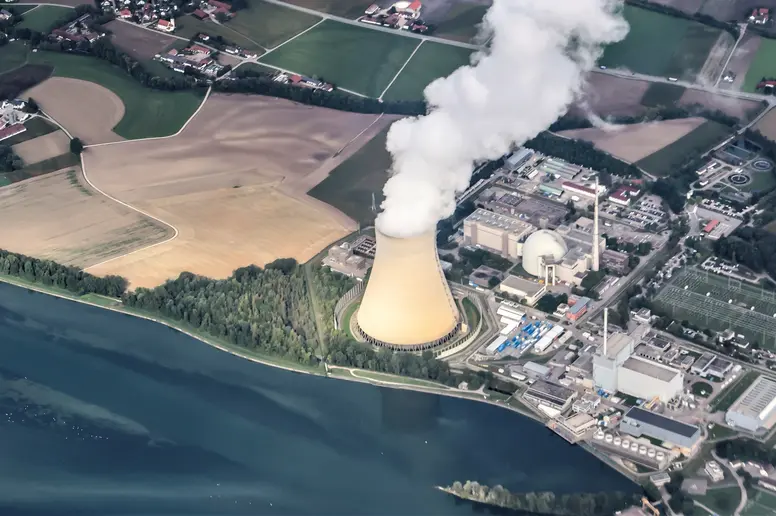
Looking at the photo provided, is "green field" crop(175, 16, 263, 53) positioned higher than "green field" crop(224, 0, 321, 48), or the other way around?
"green field" crop(224, 0, 321, 48)

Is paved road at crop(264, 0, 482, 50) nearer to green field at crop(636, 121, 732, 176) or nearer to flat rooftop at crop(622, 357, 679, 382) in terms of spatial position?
green field at crop(636, 121, 732, 176)

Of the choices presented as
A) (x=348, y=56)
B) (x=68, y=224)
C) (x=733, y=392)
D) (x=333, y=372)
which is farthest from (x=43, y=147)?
(x=733, y=392)

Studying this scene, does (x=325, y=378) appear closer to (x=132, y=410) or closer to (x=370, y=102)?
(x=132, y=410)

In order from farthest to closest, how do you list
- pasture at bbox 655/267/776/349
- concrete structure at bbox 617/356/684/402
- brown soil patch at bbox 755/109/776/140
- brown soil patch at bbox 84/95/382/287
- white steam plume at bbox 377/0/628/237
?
1. brown soil patch at bbox 755/109/776/140
2. brown soil patch at bbox 84/95/382/287
3. pasture at bbox 655/267/776/349
4. white steam plume at bbox 377/0/628/237
5. concrete structure at bbox 617/356/684/402

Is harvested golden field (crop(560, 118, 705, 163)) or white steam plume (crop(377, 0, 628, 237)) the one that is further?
harvested golden field (crop(560, 118, 705, 163))

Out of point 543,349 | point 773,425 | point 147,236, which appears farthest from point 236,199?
point 773,425

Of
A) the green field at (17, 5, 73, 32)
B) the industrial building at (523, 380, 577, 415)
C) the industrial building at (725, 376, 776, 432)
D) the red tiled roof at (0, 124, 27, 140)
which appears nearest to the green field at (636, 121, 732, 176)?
the industrial building at (725, 376, 776, 432)

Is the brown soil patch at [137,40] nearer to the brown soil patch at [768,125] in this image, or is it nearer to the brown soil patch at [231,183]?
the brown soil patch at [231,183]

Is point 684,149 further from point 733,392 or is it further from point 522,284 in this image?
point 733,392
